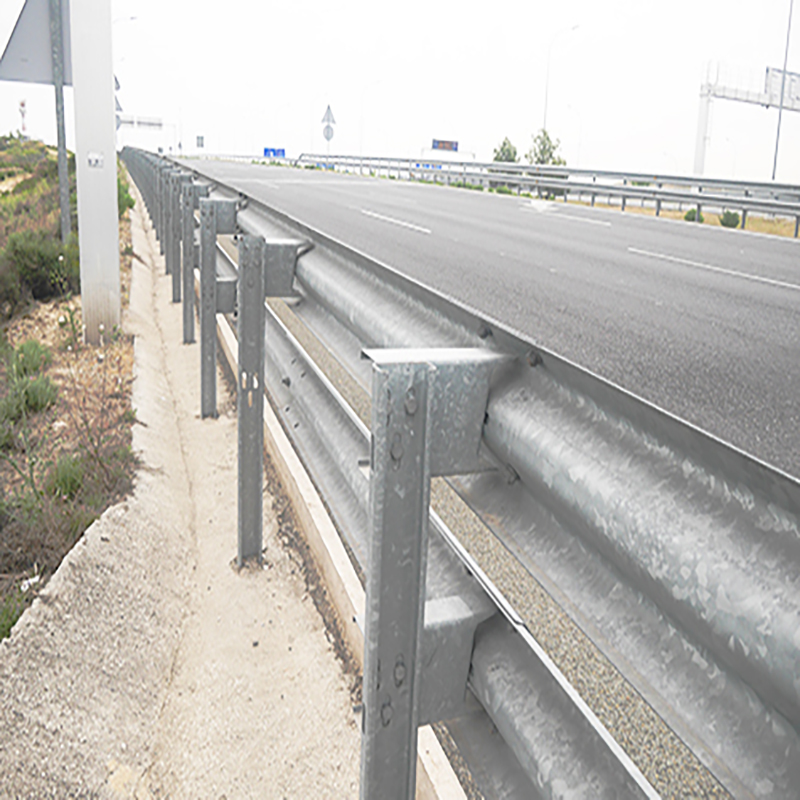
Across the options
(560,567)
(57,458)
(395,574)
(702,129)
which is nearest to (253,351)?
(57,458)

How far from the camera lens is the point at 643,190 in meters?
22.1

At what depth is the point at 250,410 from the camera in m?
4.36

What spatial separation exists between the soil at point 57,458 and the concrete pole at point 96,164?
1.31 feet

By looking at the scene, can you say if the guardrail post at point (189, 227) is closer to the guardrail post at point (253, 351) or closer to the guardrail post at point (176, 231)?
the guardrail post at point (176, 231)

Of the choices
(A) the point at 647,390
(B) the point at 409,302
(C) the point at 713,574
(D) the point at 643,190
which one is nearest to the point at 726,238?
(D) the point at 643,190

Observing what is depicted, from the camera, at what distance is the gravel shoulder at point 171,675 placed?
9.99 ft

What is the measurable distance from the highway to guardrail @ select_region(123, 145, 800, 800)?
0.81 metres

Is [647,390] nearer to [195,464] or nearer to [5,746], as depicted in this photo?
[5,746]

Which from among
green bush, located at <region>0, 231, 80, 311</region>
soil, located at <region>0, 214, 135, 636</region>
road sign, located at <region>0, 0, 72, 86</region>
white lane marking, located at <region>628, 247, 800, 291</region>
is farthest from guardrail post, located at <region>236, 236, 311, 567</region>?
road sign, located at <region>0, 0, 72, 86</region>

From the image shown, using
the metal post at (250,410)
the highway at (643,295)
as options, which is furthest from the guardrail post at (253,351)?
the highway at (643,295)

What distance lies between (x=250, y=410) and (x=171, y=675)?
4.32 ft

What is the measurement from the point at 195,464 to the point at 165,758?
120 inches

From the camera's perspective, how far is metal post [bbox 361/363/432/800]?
1.58m

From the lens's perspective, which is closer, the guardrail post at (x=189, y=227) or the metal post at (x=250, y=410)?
the metal post at (x=250, y=410)
